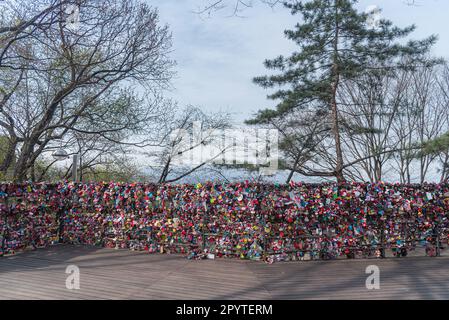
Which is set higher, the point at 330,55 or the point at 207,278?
the point at 330,55

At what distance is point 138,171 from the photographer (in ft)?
59.0

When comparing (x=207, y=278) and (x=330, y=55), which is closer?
(x=207, y=278)

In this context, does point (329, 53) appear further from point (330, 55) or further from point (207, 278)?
point (207, 278)

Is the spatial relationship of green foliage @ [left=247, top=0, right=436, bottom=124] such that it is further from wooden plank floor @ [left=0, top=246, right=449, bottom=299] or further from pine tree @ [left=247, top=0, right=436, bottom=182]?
wooden plank floor @ [left=0, top=246, right=449, bottom=299]

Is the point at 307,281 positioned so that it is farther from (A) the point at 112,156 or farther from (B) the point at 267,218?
(A) the point at 112,156

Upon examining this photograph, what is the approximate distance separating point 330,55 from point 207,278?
43.3 ft

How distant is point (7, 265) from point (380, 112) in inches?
670

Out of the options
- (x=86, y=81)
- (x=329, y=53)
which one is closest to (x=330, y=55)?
(x=329, y=53)

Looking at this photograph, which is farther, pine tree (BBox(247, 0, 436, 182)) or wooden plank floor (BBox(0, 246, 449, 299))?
pine tree (BBox(247, 0, 436, 182))

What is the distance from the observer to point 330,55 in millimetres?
16297

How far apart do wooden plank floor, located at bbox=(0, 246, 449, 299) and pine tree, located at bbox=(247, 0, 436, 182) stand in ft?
33.6

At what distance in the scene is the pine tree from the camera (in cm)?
1580

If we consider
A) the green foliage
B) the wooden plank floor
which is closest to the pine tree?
the green foliage

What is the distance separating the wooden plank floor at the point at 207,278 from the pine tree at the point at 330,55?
10245mm
